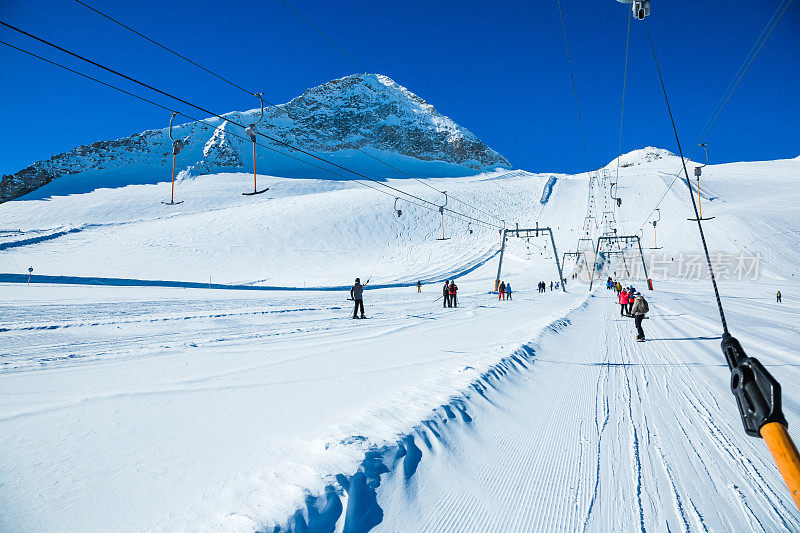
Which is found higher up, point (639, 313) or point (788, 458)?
point (788, 458)

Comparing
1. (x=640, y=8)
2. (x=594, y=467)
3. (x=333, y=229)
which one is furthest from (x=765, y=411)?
(x=333, y=229)

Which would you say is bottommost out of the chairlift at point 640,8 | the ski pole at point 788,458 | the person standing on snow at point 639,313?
the person standing on snow at point 639,313

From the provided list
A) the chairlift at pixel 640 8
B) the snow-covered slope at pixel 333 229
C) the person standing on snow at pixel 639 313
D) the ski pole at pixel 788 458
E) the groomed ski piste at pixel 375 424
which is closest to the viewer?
the ski pole at pixel 788 458

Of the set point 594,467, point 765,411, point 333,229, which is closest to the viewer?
point 765,411

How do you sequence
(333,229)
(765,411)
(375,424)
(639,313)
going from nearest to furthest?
(765,411), (375,424), (639,313), (333,229)

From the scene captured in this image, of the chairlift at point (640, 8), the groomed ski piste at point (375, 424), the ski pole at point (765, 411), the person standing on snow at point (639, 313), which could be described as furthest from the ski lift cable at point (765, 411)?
the person standing on snow at point (639, 313)

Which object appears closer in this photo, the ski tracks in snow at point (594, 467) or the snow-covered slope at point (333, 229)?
the ski tracks in snow at point (594, 467)

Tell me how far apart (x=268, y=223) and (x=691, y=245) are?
6615cm

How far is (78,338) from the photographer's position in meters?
8.64

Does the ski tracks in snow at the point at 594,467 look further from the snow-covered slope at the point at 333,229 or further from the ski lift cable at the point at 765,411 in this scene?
the snow-covered slope at the point at 333,229

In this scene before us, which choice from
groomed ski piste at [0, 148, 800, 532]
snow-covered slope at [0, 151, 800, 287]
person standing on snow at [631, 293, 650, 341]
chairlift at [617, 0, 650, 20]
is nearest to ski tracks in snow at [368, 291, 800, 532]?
groomed ski piste at [0, 148, 800, 532]

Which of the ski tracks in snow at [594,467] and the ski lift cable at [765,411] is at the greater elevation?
the ski lift cable at [765,411]

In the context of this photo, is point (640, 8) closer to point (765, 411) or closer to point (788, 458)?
point (765, 411)

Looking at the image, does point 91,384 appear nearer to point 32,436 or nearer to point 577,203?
point 32,436
